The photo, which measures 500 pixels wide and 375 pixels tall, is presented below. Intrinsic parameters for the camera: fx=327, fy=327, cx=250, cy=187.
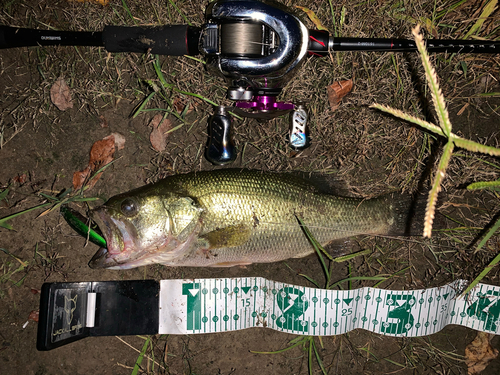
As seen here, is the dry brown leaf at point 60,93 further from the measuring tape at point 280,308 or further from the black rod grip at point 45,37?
the measuring tape at point 280,308

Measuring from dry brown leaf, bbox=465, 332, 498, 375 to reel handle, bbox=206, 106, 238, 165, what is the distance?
2.78 metres

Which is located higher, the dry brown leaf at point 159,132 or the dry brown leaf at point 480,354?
the dry brown leaf at point 159,132

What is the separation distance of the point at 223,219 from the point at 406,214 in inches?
59.5

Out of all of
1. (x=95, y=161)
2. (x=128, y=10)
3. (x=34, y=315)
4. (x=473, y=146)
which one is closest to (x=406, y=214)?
(x=473, y=146)

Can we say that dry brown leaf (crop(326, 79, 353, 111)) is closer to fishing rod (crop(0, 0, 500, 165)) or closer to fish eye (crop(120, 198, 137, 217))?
fishing rod (crop(0, 0, 500, 165))

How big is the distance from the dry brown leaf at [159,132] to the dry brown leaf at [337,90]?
1.42 meters

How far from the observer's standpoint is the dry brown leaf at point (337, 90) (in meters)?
2.77

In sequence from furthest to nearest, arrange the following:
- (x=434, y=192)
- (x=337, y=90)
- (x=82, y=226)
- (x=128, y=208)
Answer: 1. (x=337, y=90)
2. (x=82, y=226)
3. (x=128, y=208)
4. (x=434, y=192)

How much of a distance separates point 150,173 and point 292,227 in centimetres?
135

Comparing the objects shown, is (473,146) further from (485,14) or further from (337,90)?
(485,14)

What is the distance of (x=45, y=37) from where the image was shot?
2445mm

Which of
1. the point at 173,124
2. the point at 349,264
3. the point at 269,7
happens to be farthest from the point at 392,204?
the point at 173,124

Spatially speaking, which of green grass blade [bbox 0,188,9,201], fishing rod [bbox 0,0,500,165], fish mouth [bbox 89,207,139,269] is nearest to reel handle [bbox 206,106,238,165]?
fishing rod [bbox 0,0,500,165]

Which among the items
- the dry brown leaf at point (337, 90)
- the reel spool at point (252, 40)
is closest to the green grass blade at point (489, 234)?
the dry brown leaf at point (337, 90)
